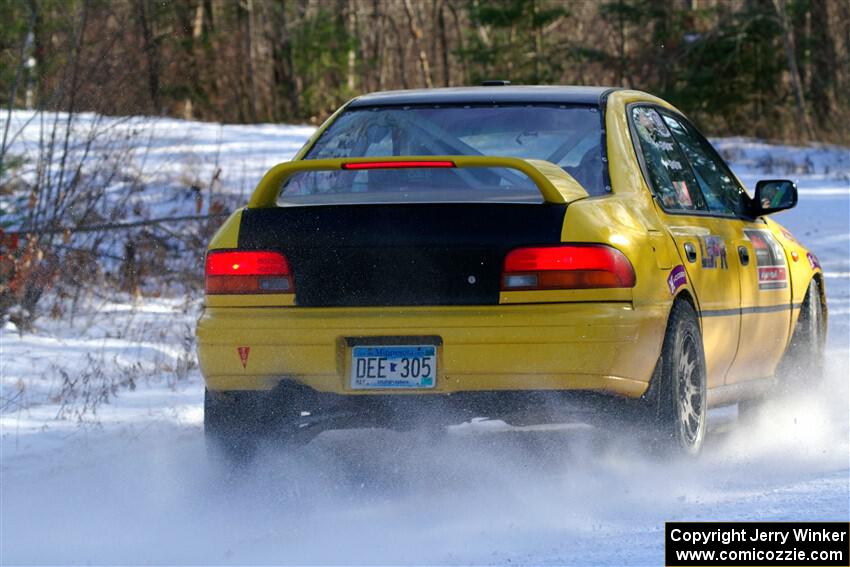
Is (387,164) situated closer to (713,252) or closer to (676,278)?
(676,278)

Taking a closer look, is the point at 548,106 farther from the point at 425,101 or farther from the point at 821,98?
the point at 821,98

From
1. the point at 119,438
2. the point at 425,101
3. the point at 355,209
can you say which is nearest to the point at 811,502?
the point at 355,209

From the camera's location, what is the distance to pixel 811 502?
477 centimetres

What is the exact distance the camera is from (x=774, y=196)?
6.75 meters

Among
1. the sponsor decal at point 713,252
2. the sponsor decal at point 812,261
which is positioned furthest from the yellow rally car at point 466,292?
the sponsor decal at point 812,261

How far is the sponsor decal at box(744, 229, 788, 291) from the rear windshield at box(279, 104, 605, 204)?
133 centimetres

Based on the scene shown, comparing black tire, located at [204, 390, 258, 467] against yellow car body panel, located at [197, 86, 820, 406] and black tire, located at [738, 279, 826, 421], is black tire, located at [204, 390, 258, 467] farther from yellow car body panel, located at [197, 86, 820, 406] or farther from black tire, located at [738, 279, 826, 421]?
black tire, located at [738, 279, 826, 421]

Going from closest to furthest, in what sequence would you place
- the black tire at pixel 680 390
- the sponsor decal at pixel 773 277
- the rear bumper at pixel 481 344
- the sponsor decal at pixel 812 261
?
the rear bumper at pixel 481 344
the black tire at pixel 680 390
the sponsor decal at pixel 773 277
the sponsor decal at pixel 812 261

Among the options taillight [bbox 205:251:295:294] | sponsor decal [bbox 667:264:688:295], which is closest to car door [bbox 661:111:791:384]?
sponsor decal [bbox 667:264:688:295]

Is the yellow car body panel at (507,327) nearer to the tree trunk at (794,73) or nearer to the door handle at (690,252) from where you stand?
the door handle at (690,252)

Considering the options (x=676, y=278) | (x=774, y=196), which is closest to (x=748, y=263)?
(x=774, y=196)

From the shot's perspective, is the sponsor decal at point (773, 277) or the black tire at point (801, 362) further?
the black tire at point (801, 362)

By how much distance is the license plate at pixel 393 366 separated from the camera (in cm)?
495

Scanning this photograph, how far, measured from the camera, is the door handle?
5637 millimetres
